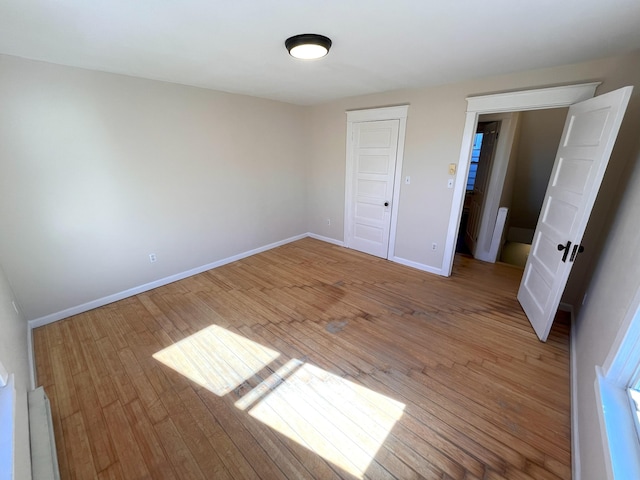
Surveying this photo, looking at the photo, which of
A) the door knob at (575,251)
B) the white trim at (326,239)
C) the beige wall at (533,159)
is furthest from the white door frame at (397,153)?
the beige wall at (533,159)

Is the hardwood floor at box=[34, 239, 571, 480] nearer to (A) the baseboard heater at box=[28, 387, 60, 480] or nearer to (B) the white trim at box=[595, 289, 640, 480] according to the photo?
(A) the baseboard heater at box=[28, 387, 60, 480]

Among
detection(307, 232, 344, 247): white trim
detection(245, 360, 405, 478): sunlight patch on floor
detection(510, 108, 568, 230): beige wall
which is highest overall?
detection(510, 108, 568, 230): beige wall

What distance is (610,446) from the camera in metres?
0.99

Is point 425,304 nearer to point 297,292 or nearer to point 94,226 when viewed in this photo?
point 297,292

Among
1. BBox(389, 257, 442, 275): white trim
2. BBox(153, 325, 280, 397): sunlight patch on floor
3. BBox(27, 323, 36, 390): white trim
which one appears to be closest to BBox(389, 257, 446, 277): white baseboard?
BBox(389, 257, 442, 275): white trim

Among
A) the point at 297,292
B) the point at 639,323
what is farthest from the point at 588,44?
the point at 297,292

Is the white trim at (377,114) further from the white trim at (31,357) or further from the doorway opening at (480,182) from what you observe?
the white trim at (31,357)

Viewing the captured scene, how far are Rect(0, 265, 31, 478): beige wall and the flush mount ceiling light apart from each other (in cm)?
243

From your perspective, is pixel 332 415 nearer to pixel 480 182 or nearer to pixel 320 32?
pixel 320 32

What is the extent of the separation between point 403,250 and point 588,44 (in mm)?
2585

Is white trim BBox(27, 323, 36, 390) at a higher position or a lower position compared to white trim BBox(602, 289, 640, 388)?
lower

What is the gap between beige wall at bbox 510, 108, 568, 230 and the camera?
414cm

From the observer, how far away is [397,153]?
351cm

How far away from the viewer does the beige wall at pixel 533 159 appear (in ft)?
13.6
